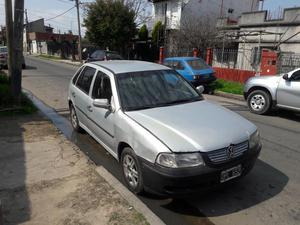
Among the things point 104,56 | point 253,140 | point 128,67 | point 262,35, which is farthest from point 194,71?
point 104,56

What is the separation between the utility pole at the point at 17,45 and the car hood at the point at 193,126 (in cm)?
549

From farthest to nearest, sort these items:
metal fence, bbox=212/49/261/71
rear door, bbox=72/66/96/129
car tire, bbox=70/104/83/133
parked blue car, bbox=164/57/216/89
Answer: metal fence, bbox=212/49/261/71, parked blue car, bbox=164/57/216/89, car tire, bbox=70/104/83/133, rear door, bbox=72/66/96/129

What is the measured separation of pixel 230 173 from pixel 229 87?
11182 millimetres

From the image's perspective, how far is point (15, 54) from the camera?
852 cm

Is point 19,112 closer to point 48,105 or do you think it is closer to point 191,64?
point 48,105

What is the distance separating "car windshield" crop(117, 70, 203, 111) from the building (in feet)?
83.5

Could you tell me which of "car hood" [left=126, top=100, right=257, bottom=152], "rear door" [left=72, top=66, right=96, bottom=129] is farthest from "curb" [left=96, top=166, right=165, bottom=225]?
"rear door" [left=72, top=66, right=96, bottom=129]

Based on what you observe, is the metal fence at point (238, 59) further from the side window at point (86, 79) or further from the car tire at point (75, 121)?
the side window at point (86, 79)

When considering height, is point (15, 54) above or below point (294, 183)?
above

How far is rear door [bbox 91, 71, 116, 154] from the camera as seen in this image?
183 inches

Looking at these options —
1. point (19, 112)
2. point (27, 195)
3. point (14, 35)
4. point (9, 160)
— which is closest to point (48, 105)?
point (19, 112)

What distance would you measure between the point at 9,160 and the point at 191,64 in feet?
33.4

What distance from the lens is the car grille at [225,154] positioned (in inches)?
140

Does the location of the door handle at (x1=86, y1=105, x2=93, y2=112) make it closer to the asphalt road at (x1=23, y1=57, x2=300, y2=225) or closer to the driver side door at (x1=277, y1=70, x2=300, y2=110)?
the asphalt road at (x1=23, y1=57, x2=300, y2=225)
